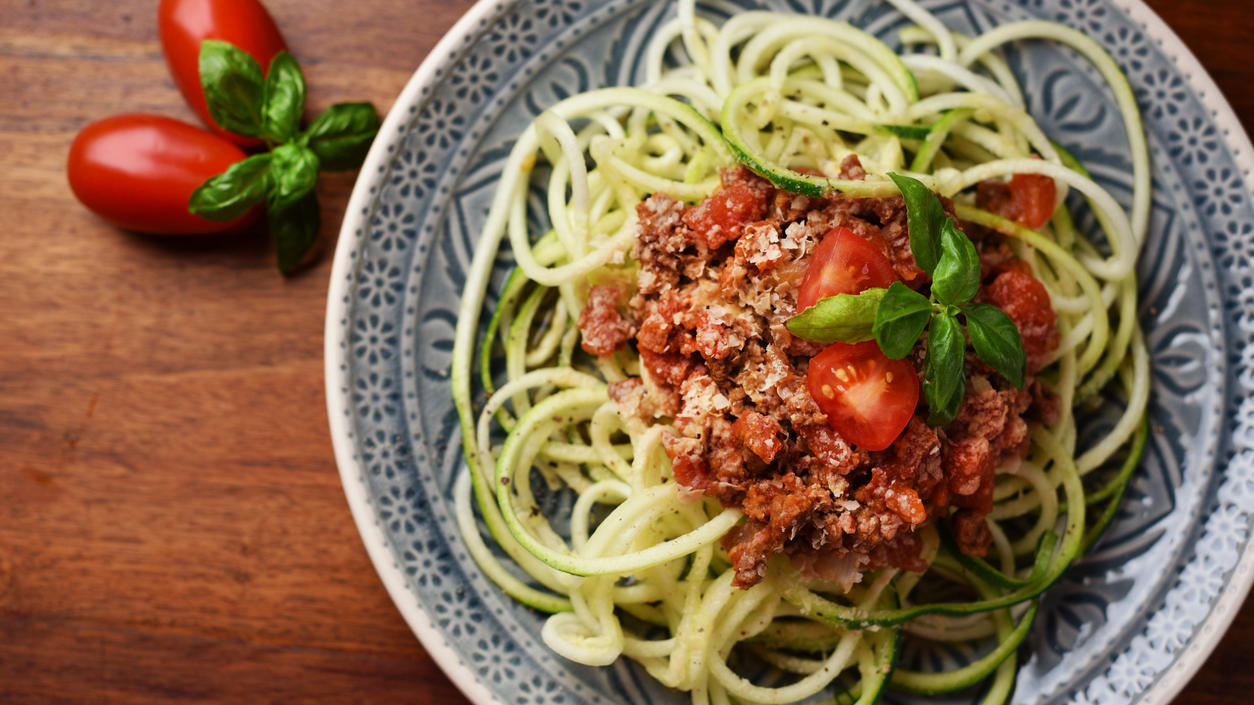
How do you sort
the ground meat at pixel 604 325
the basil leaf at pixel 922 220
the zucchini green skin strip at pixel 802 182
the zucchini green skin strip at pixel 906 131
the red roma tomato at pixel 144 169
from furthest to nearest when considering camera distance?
the red roma tomato at pixel 144 169 → the zucchini green skin strip at pixel 906 131 → the ground meat at pixel 604 325 → the zucchini green skin strip at pixel 802 182 → the basil leaf at pixel 922 220

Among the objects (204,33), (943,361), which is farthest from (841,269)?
(204,33)

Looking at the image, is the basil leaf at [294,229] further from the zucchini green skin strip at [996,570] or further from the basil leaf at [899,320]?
the zucchini green skin strip at [996,570]

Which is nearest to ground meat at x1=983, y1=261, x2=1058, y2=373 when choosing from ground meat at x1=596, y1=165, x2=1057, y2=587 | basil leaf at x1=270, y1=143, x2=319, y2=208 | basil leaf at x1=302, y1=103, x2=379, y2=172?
ground meat at x1=596, y1=165, x2=1057, y2=587

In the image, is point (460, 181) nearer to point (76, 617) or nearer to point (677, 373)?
point (677, 373)

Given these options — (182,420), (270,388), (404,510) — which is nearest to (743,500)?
(404,510)

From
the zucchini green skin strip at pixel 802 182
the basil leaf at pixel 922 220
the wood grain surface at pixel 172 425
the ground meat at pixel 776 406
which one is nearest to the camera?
the basil leaf at pixel 922 220

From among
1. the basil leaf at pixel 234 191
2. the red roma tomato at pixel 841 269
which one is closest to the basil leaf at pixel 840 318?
the red roma tomato at pixel 841 269
